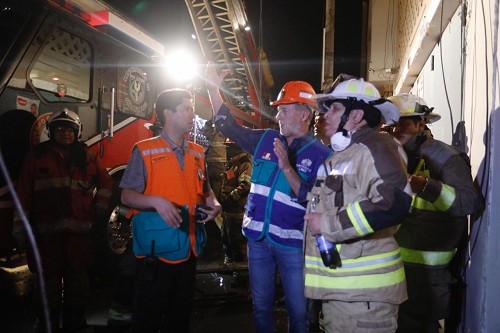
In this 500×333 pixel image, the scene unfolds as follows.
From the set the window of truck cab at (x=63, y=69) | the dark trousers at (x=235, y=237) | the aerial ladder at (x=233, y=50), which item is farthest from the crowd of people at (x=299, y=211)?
the aerial ladder at (x=233, y=50)

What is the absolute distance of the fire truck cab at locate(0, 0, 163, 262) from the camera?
369 cm

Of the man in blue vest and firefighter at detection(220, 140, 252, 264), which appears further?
firefighter at detection(220, 140, 252, 264)

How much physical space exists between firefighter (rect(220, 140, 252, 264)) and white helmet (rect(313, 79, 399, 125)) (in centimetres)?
334

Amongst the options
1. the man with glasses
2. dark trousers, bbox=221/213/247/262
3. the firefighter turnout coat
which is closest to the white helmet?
the firefighter turnout coat

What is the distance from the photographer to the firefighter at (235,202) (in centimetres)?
547

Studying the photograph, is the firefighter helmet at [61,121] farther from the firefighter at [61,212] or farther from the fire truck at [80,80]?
the fire truck at [80,80]

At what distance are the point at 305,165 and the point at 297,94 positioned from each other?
596mm

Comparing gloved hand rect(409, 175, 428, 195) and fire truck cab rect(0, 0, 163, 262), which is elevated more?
fire truck cab rect(0, 0, 163, 262)

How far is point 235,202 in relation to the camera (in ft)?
18.1

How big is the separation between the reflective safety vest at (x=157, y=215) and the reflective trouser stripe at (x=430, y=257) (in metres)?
1.75

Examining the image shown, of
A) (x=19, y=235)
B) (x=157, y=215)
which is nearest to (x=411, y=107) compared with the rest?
(x=157, y=215)

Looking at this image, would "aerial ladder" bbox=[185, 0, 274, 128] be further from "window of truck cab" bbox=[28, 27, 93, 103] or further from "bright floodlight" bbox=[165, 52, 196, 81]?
"window of truck cab" bbox=[28, 27, 93, 103]

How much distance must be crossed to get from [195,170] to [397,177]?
5.23 ft

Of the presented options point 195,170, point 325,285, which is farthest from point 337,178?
point 195,170
